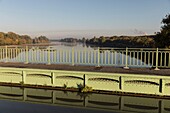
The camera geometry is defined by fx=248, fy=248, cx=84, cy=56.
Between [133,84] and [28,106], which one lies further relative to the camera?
[133,84]

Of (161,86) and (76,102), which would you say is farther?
(76,102)

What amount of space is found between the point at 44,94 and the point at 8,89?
2.62 metres

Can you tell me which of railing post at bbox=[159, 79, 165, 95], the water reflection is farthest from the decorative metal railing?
the water reflection

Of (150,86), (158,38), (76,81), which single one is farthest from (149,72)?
(158,38)

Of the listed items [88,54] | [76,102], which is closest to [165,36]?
[88,54]

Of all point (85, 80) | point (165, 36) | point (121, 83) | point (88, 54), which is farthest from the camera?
point (165, 36)

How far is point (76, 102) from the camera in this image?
1262 cm

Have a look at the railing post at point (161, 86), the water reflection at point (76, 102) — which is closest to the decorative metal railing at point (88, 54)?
the railing post at point (161, 86)

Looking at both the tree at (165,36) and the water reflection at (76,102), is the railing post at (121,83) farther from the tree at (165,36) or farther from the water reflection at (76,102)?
the tree at (165,36)

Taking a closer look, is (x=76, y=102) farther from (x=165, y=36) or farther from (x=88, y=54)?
(x=165, y=36)

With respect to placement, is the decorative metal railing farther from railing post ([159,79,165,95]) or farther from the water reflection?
the water reflection

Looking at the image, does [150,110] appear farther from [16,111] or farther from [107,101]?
[16,111]

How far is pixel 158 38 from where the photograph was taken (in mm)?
25297

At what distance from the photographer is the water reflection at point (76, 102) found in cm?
1153
